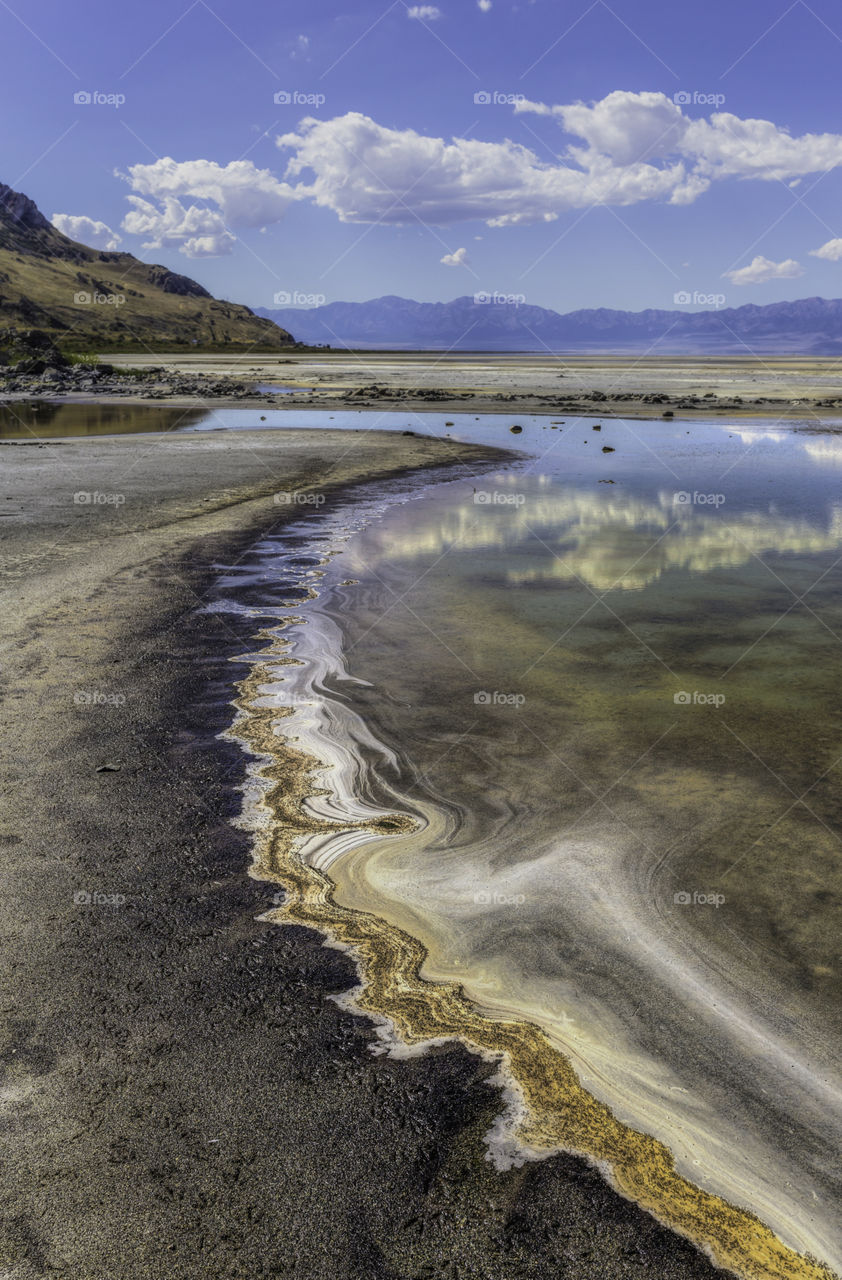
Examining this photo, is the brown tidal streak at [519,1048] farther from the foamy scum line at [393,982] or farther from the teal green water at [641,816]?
the teal green water at [641,816]

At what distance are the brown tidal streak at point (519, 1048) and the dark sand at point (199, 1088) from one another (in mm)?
141

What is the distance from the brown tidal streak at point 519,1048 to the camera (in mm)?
3723

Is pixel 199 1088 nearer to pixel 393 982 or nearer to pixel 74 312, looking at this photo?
pixel 393 982

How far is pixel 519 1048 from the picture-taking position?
4816 mm

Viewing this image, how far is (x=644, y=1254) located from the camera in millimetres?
3594

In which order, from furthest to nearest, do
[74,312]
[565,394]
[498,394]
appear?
[74,312], [565,394], [498,394]

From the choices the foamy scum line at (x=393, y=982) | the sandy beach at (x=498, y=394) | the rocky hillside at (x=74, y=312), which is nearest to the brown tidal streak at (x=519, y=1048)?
the foamy scum line at (x=393, y=982)

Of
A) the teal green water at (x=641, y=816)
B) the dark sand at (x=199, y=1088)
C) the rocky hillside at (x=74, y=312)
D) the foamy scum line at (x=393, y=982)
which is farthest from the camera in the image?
the rocky hillside at (x=74, y=312)

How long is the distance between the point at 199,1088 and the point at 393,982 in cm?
136

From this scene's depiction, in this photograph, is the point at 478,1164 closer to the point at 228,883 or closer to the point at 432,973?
the point at 432,973

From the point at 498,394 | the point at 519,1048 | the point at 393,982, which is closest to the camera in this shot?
the point at 519,1048

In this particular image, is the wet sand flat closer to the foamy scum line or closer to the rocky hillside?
the foamy scum line

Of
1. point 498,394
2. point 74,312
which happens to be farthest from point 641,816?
point 74,312

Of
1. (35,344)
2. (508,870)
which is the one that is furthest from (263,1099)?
(35,344)
